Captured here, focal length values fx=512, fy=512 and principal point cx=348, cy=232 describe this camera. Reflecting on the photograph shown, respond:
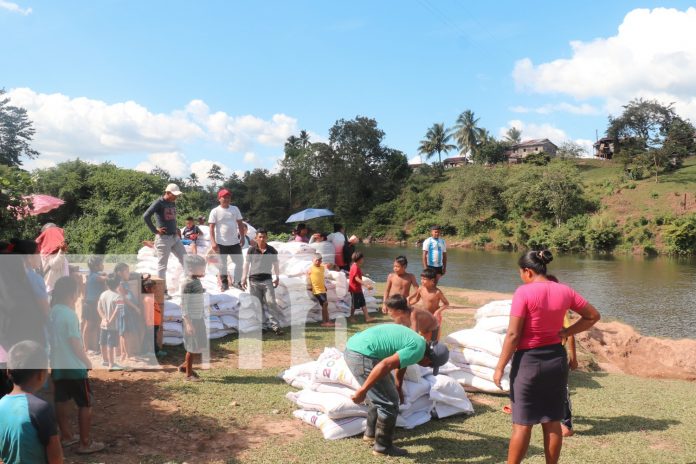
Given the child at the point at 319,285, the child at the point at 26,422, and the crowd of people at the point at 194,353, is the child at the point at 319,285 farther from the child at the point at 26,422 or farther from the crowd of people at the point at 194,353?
the child at the point at 26,422

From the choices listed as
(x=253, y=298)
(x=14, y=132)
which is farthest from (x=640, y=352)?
(x=14, y=132)

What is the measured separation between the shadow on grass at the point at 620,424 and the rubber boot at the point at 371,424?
1917 millimetres

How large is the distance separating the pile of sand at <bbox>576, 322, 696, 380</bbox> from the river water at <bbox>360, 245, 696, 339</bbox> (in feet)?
14.5

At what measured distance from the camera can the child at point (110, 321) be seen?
589 centimetres

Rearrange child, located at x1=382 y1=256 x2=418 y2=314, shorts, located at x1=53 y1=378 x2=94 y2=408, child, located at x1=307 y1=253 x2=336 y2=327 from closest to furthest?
shorts, located at x1=53 y1=378 x2=94 y2=408, child, located at x1=382 y1=256 x2=418 y2=314, child, located at x1=307 y1=253 x2=336 y2=327

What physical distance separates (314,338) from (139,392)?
2.95 meters

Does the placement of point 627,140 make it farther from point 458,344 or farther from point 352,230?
point 458,344

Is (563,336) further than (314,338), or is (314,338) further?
(314,338)

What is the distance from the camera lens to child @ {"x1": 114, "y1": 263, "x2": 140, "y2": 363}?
5.94 meters

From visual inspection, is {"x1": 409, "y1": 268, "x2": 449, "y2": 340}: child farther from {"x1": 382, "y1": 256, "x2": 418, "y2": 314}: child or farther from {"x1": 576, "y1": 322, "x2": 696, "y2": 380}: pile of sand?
{"x1": 576, "y1": 322, "x2": 696, "y2": 380}: pile of sand

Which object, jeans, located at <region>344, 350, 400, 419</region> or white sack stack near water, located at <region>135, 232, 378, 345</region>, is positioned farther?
white sack stack near water, located at <region>135, 232, 378, 345</region>

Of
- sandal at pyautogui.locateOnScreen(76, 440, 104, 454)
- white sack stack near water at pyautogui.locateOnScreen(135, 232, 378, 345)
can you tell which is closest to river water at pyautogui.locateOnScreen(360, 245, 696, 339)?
white sack stack near water at pyautogui.locateOnScreen(135, 232, 378, 345)

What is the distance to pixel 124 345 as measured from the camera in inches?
239

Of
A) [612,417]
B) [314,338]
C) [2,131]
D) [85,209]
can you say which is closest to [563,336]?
[612,417]
